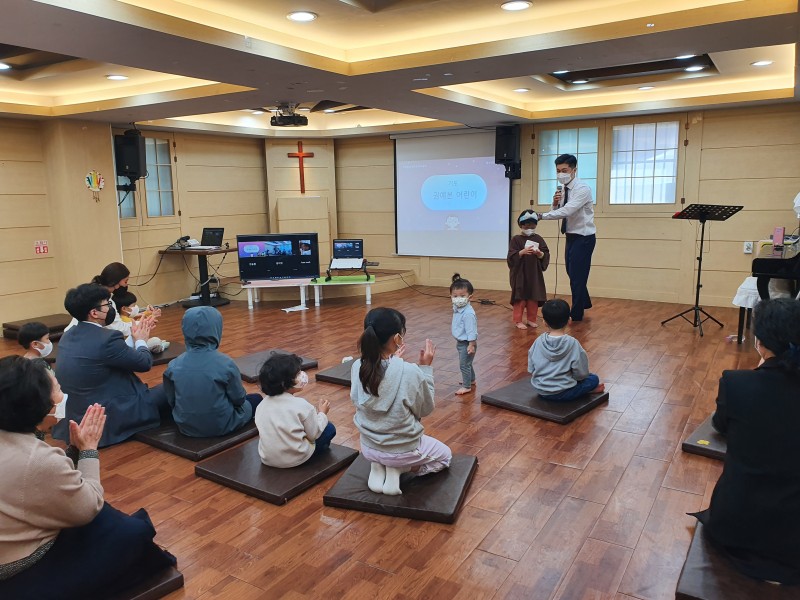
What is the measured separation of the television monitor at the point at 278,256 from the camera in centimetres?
822

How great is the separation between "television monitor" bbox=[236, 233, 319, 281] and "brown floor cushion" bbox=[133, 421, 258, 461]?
4.47m

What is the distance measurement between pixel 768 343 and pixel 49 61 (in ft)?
20.5

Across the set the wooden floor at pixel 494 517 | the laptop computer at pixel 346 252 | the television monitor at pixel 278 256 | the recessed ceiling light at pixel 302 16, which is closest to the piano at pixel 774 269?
the wooden floor at pixel 494 517

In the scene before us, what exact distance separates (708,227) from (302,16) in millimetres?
5953

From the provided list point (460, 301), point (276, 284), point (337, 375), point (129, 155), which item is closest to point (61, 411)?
point (337, 375)

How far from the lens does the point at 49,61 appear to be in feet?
18.6

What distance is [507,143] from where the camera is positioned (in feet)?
28.7

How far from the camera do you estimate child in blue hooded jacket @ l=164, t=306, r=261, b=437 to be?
11.9ft

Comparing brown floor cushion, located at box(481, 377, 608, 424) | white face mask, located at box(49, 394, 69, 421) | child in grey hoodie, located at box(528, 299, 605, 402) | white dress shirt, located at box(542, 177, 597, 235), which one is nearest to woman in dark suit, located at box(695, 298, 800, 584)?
brown floor cushion, located at box(481, 377, 608, 424)

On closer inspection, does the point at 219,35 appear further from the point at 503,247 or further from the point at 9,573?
the point at 503,247

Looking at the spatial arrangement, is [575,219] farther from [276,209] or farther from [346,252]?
[276,209]

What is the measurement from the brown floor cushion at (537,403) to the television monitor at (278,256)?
445 cm

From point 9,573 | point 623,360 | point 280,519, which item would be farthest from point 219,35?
point 623,360

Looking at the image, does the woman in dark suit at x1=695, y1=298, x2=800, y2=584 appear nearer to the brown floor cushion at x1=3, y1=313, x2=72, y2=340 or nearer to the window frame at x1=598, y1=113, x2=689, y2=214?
the window frame at x1=598, y1=113, x2=689, y2=214
